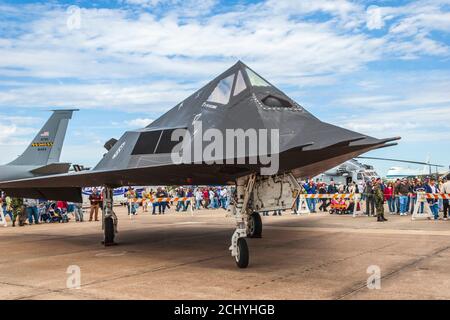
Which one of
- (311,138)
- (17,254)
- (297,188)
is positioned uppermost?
(311,138)

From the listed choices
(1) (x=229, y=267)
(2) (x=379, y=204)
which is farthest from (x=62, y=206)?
(1) (x=229, y=267)

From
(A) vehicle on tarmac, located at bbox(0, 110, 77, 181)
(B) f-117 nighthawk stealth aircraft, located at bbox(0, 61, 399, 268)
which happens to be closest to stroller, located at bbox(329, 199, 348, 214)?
(A) vehicle on tarmac, located at bbox(0, 110, 77, 181)

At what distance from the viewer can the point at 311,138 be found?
7.16 m

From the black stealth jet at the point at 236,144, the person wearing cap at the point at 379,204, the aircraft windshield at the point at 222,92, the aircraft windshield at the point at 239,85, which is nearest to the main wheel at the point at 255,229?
the black stealth jet at the point at 236,144

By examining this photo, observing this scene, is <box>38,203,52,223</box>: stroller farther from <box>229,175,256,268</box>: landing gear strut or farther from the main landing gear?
<box>229,175,256,268</box>: landing gear strut

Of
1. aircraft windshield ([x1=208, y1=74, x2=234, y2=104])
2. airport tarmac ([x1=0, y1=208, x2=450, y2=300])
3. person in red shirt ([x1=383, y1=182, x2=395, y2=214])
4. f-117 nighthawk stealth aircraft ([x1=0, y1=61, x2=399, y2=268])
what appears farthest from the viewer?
person in red shirt ([x1=383, y1=182, x2=395, y2=214])

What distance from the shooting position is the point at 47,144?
25.6 m

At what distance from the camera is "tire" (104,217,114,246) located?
39.5 ft

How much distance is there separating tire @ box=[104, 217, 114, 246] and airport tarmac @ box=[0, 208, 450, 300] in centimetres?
34

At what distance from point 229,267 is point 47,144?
2003cm

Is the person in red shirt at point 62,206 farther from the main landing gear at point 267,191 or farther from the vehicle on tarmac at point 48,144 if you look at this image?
the main landing gear at point 267,191
